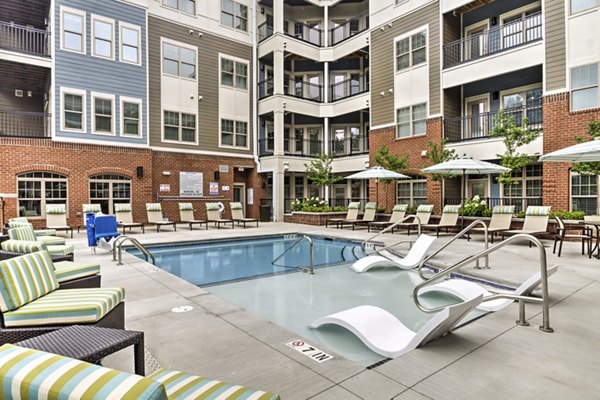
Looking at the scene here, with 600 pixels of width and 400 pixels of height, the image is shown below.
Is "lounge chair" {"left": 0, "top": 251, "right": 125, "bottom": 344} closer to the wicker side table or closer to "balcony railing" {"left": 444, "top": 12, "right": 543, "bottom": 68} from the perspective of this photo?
the wicker side table

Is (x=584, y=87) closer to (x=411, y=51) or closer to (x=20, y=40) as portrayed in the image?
(x=411, y=51)

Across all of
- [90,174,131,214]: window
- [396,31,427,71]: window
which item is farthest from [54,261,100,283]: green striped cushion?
[396,31,427,71]: window

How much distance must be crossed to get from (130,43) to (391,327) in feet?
53.5

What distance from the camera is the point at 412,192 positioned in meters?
15.9

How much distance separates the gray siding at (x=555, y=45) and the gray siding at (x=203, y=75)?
13.4m

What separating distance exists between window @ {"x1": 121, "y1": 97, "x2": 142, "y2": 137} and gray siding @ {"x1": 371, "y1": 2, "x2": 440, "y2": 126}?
35.8ft

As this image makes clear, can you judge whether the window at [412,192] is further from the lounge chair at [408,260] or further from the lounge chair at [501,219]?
the lounge chair at [408,260]

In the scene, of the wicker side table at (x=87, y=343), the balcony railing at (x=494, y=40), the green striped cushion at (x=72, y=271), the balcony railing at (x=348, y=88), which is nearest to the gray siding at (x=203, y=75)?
the balcony railing at (x=348, y=88)

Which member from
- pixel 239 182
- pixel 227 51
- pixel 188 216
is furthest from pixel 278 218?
pixel 227 51

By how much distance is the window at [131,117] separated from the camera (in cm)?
1505

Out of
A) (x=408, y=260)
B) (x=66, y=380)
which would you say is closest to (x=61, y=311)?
(x=66, y=380)

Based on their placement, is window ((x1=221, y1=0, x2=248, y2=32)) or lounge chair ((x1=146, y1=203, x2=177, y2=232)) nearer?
lounge chair ((x1=146, y1=203, x2=177, y2=232))

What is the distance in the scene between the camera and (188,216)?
50.8 feet

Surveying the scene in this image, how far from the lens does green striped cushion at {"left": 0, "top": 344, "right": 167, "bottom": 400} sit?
1023 mm
